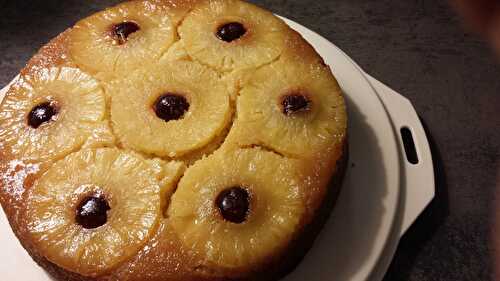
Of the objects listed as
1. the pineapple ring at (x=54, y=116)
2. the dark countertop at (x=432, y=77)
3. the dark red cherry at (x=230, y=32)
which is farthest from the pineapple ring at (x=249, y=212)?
the dark countertop at (x=432, y=77)

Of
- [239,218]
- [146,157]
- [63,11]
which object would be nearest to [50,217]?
[146,157]

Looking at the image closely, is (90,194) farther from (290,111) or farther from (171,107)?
(290,111)

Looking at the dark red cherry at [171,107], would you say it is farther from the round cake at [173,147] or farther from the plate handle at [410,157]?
the plate handle at [410,157]

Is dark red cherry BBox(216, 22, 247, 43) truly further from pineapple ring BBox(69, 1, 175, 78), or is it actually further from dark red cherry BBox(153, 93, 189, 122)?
dark red cherry BBox(153, 93, 189, 122)

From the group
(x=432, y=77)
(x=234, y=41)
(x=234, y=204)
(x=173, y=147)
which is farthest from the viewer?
(x=432, y=77)

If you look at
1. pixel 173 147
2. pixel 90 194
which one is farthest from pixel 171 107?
pixel 90 194

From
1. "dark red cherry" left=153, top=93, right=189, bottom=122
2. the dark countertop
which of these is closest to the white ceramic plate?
the dark countertop

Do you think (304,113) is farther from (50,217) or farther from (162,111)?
(50,217)
